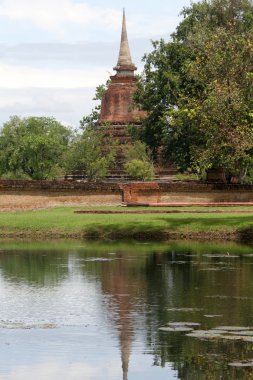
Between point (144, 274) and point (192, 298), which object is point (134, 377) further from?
point (144, 274)

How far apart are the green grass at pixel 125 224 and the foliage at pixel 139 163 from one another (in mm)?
30003

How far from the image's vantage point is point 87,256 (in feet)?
109

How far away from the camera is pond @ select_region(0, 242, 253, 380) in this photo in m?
16.7

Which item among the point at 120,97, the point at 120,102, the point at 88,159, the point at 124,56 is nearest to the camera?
the point at 88,159

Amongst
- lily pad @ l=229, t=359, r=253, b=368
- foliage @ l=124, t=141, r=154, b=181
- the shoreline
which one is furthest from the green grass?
foliage @ l=124, t=141, r=154, b=181

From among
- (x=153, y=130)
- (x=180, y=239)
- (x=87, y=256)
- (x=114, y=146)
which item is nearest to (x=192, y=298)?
(x=87, y=256)

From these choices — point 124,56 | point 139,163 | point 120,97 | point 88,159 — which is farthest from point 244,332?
point 124,56

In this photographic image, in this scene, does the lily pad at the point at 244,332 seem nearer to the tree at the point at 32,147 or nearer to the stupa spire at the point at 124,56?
the tree at the point at 32,147

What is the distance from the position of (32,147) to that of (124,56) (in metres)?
25.5

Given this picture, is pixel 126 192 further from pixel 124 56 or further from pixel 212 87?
pixel 124 56

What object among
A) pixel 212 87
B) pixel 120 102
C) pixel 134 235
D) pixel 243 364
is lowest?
pixel 243 364

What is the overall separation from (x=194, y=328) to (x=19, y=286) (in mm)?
7600

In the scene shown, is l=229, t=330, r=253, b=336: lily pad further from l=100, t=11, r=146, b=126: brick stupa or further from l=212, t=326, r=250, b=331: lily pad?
l=100, t=11, r=146, b=126: brick stupa

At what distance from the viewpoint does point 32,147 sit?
7488cm
